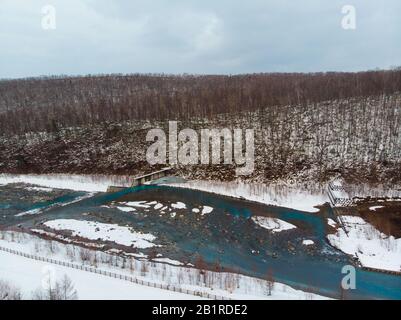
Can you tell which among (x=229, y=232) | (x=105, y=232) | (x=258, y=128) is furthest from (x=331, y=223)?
(x=258, y=128)

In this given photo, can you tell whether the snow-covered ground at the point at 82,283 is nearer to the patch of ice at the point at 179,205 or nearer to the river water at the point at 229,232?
the river water at the point at 229,232

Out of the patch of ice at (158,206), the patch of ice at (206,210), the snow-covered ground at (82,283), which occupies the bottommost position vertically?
the patch of ice at (206,210)

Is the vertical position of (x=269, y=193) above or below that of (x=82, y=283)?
above

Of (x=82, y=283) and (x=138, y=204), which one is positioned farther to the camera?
(x=138, y=204)

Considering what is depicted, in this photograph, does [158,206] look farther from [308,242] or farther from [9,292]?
[9,292]

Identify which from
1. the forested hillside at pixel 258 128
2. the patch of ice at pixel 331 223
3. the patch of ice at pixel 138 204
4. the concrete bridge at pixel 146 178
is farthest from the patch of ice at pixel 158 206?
the patch of ice at pixel 331 223

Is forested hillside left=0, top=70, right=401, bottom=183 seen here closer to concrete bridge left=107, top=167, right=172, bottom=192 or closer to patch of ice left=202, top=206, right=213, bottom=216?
concrete bridge left=107, top=167, right=172, bottom=192

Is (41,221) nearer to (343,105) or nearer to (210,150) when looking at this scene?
(210,150)
